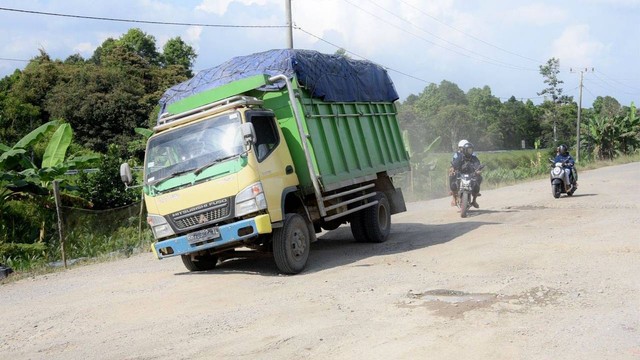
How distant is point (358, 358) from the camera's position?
5.43 meters

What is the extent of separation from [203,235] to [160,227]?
0.75 meters

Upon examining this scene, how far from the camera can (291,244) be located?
9594mm

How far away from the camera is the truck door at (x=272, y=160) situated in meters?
9.34

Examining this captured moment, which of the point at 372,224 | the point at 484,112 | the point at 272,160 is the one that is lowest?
the point at 372,224

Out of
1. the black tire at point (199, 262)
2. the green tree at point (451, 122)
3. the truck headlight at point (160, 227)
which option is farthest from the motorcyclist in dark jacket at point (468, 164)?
the green tree at point (451, 122)

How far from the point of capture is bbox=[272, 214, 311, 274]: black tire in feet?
30.9

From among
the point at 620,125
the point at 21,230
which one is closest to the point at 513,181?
the point at 620,125


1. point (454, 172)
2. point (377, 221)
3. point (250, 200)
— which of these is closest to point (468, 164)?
point (454, 172)

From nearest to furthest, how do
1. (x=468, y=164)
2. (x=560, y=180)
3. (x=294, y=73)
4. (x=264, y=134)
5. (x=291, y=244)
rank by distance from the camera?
1. (x=291, y=244)
2. (x=264, y=134)
3. (x=294, y=73)
4. (x=468, y=164)
5. (x=560, y=180)

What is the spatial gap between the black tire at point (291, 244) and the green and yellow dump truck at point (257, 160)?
0.05 ft

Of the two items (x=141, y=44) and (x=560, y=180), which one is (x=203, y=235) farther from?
(x=141, y=44)

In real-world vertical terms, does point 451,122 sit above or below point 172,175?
above

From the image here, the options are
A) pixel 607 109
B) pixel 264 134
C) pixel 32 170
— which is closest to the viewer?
pixel 264 134

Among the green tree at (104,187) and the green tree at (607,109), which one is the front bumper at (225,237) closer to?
the green tree at (104,187)
